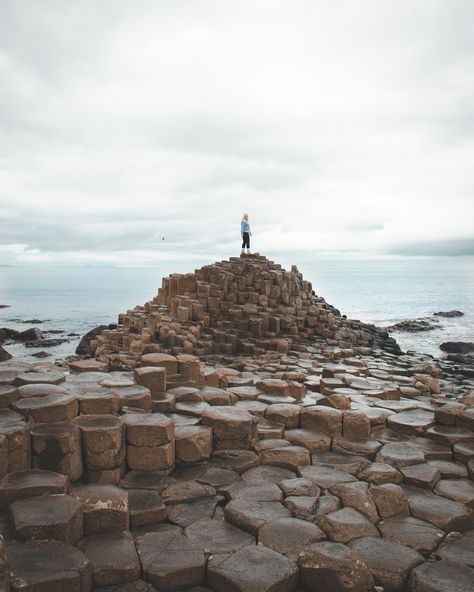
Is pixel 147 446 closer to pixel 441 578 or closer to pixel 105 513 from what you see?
pixel 105 513

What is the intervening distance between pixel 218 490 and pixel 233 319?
49.6 feet

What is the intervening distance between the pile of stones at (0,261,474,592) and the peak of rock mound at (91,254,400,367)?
30.4 feet

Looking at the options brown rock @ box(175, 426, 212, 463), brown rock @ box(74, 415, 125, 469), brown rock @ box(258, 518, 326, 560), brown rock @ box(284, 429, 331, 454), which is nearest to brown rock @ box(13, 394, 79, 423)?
brown rock @ box(74, 415, 125, 469)

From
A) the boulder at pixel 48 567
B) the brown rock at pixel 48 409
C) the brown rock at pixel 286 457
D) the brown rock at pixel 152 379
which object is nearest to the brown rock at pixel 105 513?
the boulder at pixel 48 567

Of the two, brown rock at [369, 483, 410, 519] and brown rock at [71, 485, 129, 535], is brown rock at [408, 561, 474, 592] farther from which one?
brown rock at [71, 485, 129, 535]

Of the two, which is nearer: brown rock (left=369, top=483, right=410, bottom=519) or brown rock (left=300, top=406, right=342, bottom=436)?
brown rock (left=369, top=483, right=410, bottom=519)

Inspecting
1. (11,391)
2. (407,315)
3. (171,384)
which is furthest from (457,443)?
(407,315)

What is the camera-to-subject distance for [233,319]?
68.6 feet

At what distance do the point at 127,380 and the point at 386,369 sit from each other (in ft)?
34.5

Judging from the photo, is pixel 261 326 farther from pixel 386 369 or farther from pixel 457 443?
pixel 457 443

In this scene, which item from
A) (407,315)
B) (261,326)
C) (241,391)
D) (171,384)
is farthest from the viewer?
(407,315)

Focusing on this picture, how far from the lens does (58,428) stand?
18.6 feet

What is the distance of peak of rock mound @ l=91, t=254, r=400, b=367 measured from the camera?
60.1 ft

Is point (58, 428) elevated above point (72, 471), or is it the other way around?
point (58, 428)
